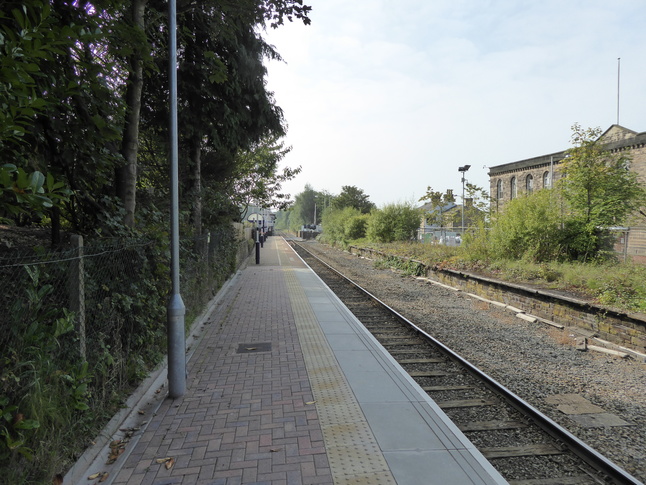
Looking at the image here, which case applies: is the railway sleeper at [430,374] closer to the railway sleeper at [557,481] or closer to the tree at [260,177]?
the railway sleeper at [557,481]

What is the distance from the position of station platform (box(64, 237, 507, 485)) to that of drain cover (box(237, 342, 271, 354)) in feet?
0.06

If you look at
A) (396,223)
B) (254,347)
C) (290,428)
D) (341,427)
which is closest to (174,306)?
(290,428)

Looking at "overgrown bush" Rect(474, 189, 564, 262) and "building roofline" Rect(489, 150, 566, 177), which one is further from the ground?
"building roofline" Rect(489, 150, 566, 177)

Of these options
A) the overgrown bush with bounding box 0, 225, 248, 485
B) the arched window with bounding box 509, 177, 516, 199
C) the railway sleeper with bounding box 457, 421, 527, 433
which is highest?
the arched window with bounding box 509, 177, 516, 199

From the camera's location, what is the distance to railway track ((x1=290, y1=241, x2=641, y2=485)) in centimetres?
372

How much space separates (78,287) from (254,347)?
365 cm

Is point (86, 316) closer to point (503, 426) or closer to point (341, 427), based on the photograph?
point (341, 427)

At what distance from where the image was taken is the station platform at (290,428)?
3.36m

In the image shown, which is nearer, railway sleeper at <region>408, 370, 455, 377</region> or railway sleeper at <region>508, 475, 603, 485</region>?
railway sleeper at <region>508, 475, 603, 485</region>

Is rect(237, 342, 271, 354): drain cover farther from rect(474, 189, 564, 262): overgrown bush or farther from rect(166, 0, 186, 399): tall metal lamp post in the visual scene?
rect(474, 189, 564, 262): overgrown bush

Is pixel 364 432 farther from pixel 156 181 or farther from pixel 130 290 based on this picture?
pixel 156 181

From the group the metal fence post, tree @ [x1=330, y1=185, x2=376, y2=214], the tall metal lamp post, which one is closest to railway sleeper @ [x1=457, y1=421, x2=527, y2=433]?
the tall metal lamp post

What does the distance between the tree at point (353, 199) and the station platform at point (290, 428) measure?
59.9 metres

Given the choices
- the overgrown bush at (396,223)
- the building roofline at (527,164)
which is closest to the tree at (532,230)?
the overgrown bush at (396,223)
